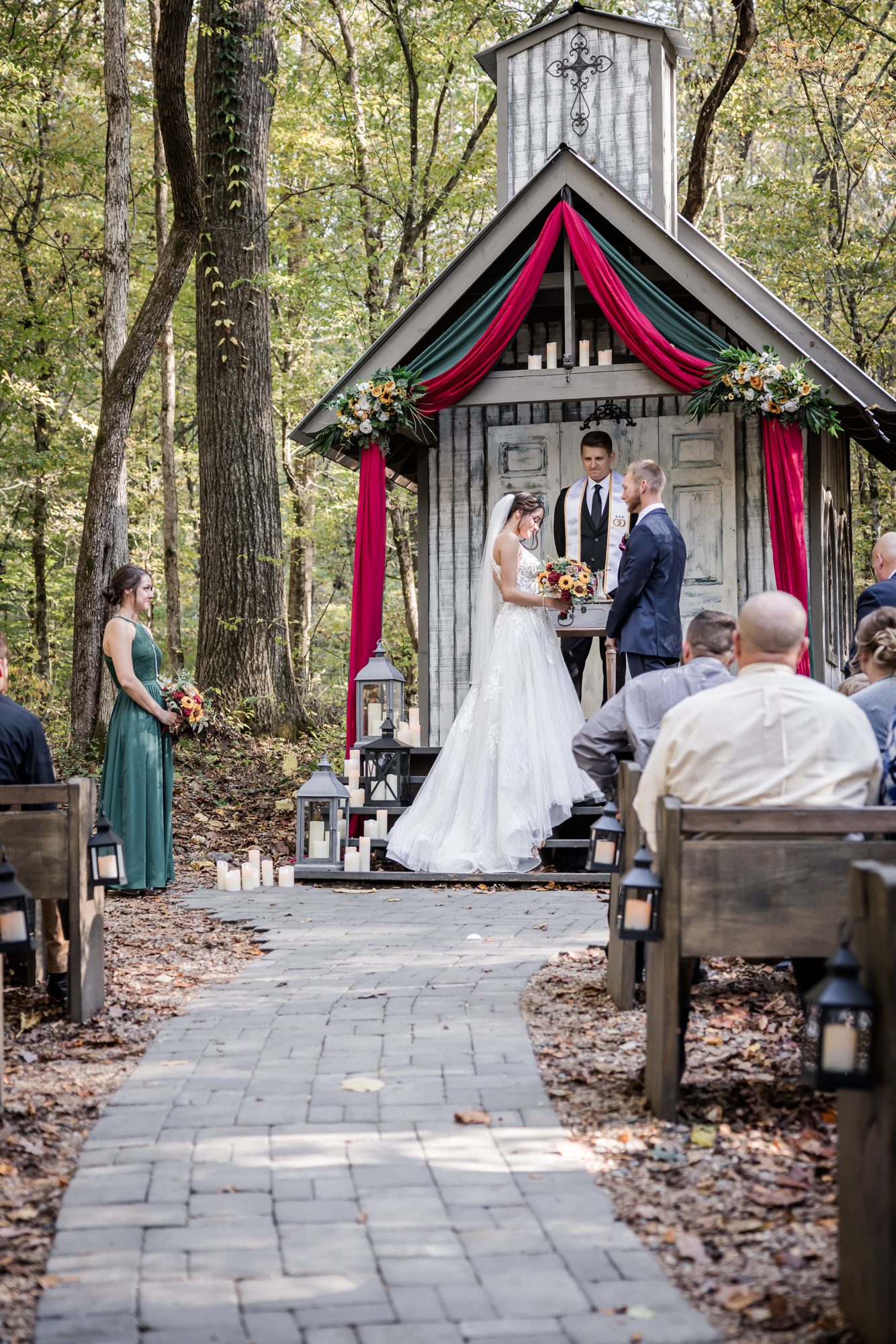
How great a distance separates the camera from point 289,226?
2472 centimetres

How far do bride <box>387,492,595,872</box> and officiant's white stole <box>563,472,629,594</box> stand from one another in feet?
4.96

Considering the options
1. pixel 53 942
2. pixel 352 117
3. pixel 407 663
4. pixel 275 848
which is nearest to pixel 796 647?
pixel 53 942

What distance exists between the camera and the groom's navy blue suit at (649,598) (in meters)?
9.28

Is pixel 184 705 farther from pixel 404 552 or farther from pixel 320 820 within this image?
pixel 404 552

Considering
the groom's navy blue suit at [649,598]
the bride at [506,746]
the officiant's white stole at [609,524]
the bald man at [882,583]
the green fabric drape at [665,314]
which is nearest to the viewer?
the bald man at [882,583]

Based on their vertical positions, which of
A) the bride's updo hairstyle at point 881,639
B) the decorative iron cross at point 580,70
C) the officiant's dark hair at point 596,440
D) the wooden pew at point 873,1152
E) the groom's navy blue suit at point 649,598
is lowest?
the wooden pew at point 873,1152

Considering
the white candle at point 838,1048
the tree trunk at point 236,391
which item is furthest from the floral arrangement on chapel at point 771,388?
the white candle at point 838,1048

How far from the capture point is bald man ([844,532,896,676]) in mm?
8531

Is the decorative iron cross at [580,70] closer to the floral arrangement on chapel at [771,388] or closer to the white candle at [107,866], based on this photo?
the floral arrangement on chapel at [771,388]

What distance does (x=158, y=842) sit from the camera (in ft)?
31.7

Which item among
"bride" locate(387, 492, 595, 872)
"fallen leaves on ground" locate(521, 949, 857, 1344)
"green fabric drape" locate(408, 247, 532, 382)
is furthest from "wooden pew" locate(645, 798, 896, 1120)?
"green fabric drape" locate(408, 247, 532, 382)

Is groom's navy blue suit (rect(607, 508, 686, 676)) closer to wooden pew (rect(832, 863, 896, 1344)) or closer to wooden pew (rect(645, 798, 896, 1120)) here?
wooden pew (rect(645, 798, 896, 1120))

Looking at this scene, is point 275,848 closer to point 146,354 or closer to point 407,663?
point 146,354

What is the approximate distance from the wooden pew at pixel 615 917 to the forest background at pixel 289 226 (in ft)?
29.0
